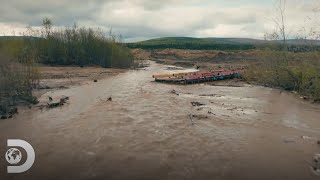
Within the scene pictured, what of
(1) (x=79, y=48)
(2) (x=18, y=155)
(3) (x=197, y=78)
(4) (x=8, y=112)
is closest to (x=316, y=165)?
(2) (x=18, y=155)

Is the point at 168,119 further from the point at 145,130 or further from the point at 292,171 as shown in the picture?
the point at 292,171

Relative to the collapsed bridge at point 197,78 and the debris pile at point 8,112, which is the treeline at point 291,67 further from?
the debris pile at point 8,112

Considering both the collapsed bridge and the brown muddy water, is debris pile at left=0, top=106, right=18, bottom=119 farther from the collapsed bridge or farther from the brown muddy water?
the collapsed bridge

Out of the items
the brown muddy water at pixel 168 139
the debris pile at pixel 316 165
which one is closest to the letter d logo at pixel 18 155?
the brown muddy water at pixel 168 139

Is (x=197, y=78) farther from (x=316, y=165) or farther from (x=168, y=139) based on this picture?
(x=316, y=165)

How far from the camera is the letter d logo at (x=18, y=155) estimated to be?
10406 millimetres

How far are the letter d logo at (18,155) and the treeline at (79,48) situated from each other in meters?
42.8

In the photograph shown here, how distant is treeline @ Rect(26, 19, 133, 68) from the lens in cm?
5603

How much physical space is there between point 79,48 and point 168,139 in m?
47.5

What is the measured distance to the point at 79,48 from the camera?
5859cm

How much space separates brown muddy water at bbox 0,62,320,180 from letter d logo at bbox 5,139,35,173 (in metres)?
0.22

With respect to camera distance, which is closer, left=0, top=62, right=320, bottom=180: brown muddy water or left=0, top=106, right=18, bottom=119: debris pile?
left=0, top=62, right=320, bottom=180: brown muddy water

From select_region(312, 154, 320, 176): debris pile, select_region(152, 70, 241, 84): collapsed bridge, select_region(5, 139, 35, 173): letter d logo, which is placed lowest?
select_region(312, 154, 320, 176): debris pile

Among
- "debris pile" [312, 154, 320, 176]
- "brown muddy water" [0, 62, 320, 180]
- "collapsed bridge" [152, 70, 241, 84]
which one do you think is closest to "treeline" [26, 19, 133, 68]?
"collapsed bridge" [152, 70, 241, 84]
